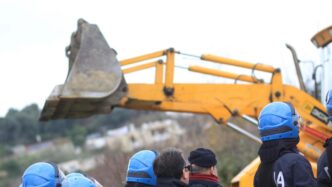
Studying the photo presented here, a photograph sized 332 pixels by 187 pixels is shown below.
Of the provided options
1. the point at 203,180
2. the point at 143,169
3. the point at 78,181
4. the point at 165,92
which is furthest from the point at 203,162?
the point at 165,92

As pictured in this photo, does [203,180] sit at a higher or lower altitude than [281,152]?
lower

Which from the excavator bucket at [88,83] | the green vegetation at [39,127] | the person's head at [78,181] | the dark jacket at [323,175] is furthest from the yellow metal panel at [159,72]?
the green vegetation at [39,127]

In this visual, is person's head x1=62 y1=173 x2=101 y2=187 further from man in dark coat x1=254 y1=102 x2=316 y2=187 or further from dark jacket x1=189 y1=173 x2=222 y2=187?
man in dark coat x1=254 y1=102 x2=316 y2=187

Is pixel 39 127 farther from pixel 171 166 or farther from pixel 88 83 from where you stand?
pixel 171 166

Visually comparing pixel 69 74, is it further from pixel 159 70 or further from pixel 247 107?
pixel 247 107

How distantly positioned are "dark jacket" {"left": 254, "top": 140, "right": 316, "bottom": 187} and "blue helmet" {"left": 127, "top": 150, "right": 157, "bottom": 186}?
3.07ft

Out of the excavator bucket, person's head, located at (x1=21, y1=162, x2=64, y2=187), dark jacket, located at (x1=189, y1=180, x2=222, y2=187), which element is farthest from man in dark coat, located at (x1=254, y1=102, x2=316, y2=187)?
the excavator bucket

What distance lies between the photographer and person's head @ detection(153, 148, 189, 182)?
19.4ft

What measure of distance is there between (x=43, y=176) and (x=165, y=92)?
5.13m

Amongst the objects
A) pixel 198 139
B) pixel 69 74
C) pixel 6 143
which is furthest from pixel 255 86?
pixel 6 143

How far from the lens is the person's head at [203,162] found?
6438mm

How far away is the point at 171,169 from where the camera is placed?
5.90 meters

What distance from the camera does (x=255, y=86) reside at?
11.1 meters

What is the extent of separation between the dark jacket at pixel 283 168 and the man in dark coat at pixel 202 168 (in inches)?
20.0
